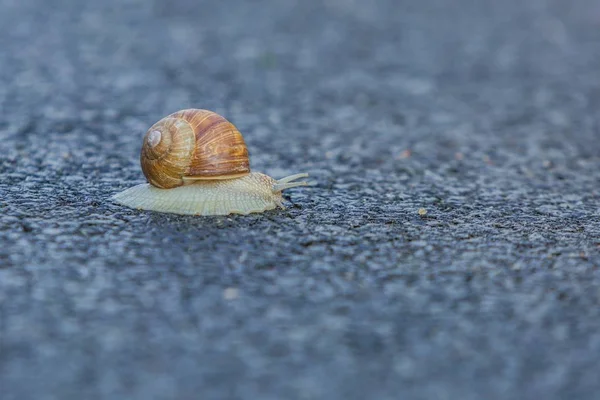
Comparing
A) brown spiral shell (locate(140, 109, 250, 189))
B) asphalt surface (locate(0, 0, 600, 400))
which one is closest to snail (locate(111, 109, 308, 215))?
brown spiral shell (locate(140, 109, 250, 189))

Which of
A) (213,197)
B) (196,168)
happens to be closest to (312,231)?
(213,197)

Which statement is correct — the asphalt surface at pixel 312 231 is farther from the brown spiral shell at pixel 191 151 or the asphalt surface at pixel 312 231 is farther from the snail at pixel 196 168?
the brown spiral shell at pixel 191 151

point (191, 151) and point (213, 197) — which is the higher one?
point (191, 151)

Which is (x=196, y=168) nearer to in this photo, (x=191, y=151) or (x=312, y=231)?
(x=191, y=151)

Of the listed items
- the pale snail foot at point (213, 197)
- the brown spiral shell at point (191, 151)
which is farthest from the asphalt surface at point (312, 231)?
the brown spiral shell at point (191, 151)

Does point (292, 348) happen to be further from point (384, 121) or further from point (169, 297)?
point (384, 121)

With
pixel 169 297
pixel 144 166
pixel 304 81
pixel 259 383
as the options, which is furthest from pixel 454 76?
pixel 259 383

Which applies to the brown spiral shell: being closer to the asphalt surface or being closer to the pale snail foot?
the pale snail foot

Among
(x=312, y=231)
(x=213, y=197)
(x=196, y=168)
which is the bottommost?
(x=312, y=231)
